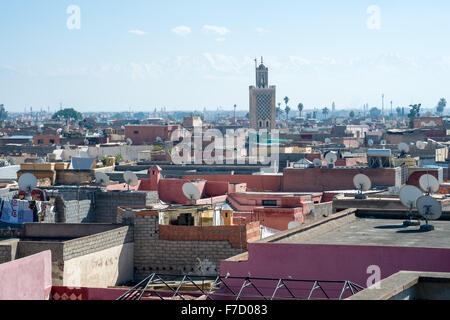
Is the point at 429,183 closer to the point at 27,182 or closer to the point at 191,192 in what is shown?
the point at 191,192

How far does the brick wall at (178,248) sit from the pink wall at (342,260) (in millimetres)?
3665

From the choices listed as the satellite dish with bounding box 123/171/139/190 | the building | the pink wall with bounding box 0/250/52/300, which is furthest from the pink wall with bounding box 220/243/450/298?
the building

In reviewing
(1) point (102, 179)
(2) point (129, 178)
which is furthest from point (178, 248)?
(1) point (102, 179)

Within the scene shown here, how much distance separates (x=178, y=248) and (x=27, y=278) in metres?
4.51

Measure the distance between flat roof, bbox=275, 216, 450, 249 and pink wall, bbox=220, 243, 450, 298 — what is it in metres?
0.52

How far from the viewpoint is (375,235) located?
14570 mm

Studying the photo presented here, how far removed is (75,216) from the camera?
22000 millimetres

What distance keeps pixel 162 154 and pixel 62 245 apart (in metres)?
31.2

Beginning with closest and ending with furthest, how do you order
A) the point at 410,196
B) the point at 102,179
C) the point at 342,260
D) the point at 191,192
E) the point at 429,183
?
the point at 342,260, the point at 410,196, the point at 191,192, the point at 429,183, the point at 102,179

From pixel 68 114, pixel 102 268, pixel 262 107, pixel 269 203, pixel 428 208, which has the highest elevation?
pixel 262 107

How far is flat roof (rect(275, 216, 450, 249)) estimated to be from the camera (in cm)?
1364

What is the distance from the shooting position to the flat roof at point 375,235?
13.6 meters

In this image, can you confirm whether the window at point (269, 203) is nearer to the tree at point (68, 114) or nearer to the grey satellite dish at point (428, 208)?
the grey satellite dish at point (428, 208)
